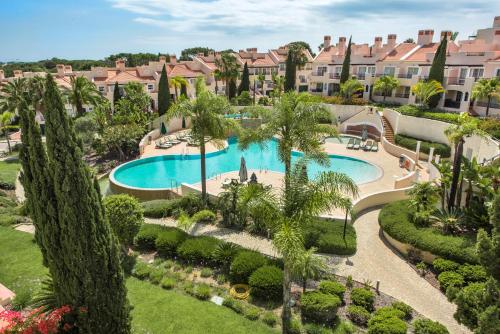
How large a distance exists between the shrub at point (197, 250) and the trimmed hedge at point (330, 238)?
4.53m

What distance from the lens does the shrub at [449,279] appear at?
13.1 metres

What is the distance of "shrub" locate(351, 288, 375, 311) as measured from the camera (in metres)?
12.1

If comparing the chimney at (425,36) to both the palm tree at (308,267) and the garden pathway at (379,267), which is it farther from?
the palm tree at (308,267)

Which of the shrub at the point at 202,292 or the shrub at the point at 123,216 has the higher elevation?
the shrub at the point at 123,216

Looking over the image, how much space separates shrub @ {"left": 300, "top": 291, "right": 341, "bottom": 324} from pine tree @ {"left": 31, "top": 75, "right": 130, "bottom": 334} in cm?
605

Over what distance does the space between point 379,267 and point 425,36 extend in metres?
44.2

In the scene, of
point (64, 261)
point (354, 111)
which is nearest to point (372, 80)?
point (354, 111)

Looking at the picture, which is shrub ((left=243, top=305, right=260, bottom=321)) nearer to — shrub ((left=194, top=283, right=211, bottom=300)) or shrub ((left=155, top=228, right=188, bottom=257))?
shrub ((left=194, top=283, right=211, bottom=300))

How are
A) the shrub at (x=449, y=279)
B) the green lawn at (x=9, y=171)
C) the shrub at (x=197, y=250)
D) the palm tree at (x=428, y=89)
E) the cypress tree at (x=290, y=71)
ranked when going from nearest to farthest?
the shrub at (x=449, y=279) → the shrub at (x=197, y=250) → the green lawn at (x=9, y=171) → the palm tree at (x=428, y=89) → the cypress tree at (x=290, y=71)

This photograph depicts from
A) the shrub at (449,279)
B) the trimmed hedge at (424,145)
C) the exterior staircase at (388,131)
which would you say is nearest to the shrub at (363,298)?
the shrub at (449,279)

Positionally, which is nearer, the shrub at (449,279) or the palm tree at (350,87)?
the shrub at (449,279)

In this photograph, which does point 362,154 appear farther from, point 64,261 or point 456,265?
point 64,261

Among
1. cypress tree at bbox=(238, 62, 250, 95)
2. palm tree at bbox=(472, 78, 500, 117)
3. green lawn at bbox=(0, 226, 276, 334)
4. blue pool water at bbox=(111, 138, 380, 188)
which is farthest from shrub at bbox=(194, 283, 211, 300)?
cypress tree at bbox=(238, 62, 250, 95)

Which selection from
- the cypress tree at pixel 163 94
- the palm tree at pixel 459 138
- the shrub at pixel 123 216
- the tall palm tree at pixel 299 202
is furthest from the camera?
A: the cypress tree at pixel 163 94
